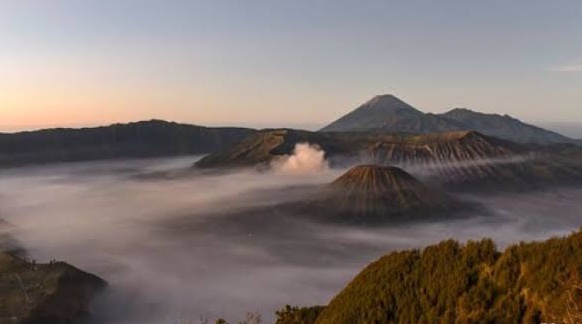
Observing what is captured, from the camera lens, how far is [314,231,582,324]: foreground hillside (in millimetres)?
31656

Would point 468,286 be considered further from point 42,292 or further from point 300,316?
point 42,292

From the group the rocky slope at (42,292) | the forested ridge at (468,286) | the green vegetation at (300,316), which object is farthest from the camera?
the rocky slope at (42,292)

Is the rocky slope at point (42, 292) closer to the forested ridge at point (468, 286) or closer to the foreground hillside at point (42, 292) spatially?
the foreground hillside at point (42, 292)

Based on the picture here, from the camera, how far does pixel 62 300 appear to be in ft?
495

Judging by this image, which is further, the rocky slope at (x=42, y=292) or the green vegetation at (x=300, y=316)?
the rocky slope at (x=42, y=292)

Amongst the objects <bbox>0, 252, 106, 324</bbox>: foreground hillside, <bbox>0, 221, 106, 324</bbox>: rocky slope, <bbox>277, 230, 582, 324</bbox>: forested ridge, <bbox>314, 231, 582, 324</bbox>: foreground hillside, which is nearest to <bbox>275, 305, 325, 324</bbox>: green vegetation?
<bbox>314, 231, 582, 324</bbox>: foreground hillside

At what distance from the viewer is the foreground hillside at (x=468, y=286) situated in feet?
104

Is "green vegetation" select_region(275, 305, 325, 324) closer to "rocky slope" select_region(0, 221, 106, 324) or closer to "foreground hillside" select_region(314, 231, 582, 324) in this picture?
"foreground hillside" select_region(314, 231, 582, 324)

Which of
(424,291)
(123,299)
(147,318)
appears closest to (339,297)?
(424,291)

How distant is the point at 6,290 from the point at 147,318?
39855mm

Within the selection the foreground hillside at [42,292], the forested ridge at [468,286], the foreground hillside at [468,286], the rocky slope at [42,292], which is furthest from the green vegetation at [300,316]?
the foreground hillside at [42,292]

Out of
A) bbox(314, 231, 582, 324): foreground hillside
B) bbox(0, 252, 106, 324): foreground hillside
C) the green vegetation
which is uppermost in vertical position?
bbox(314, 231, 582, 324): foreground hillside

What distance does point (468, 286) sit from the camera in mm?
36562

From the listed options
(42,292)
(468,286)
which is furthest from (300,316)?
(42,292)
